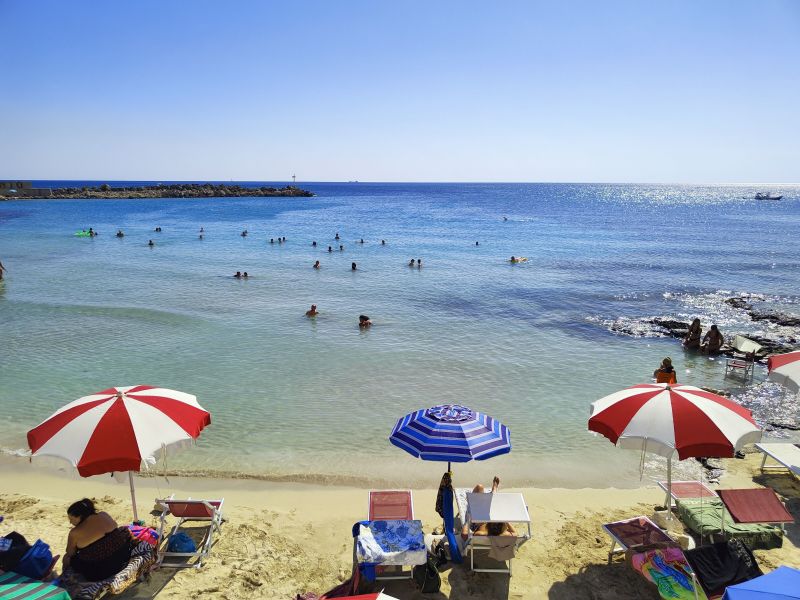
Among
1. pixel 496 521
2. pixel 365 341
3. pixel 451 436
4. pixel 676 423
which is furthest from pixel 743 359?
pixel 451 436

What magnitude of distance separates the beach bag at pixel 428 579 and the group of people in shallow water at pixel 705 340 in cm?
1540

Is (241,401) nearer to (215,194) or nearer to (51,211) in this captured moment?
(51,211)

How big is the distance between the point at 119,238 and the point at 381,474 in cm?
4828

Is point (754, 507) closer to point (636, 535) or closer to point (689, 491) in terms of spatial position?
point (689, 491)

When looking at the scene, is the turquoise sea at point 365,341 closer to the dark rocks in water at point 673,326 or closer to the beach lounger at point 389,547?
the dark rocks in water at point 673,326

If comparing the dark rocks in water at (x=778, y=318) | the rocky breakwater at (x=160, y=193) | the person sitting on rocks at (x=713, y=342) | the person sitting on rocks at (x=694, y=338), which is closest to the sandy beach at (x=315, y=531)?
the person sitting on rocks at (x=713, y=342)

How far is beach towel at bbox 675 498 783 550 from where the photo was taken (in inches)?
287

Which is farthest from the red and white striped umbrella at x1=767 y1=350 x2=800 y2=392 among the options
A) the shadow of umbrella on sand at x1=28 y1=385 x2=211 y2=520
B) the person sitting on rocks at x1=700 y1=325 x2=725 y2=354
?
the shadow of umbrella on sand at x1=28 y1=385 x2=211 y2=520

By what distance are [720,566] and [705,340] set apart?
46.6ft

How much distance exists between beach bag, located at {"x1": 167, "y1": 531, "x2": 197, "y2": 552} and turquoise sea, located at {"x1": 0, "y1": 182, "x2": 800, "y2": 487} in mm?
3136

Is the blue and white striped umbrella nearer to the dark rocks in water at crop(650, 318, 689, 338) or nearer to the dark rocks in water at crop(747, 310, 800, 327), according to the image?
the dark rocks in water at crop(650, 318, 689, 338)

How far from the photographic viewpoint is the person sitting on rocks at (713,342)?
17844mm

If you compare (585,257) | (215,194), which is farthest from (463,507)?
(215,194)

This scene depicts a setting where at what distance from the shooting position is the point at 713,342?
58.7ft
